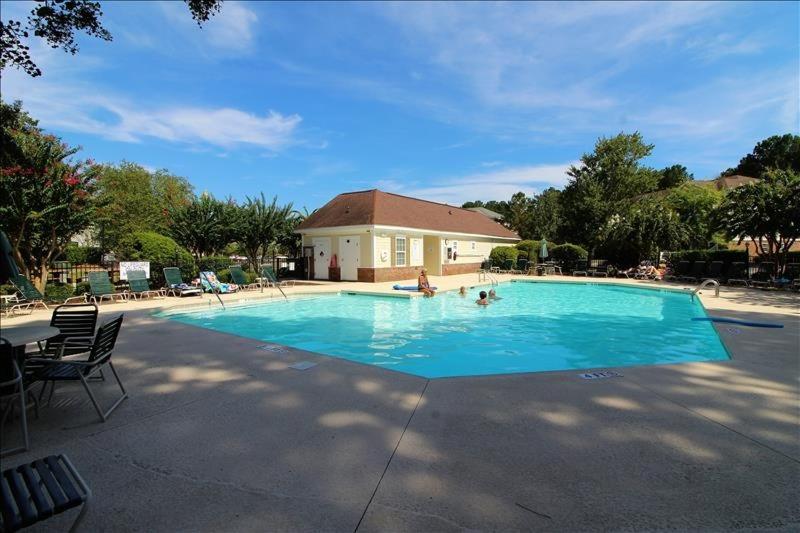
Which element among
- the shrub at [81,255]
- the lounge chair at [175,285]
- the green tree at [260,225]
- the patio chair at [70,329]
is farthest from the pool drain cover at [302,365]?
the green tree at [260,225]

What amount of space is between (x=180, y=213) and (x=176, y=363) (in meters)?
16.6

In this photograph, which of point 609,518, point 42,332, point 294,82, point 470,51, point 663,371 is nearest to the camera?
point 609,518

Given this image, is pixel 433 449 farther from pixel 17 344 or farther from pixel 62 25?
pixel 62 25

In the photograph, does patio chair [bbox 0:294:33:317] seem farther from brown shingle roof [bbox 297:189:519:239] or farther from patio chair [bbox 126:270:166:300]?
brown shingle roof [bbox 297:189:519:239]

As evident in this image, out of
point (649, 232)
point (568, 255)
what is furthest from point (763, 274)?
point (568, 255)

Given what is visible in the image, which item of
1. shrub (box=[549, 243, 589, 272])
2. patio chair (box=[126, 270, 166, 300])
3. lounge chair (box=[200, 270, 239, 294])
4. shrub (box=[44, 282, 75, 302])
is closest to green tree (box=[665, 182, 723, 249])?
shrub (box=[549, 243, 589, 272])

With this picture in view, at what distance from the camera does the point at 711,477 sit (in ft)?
9.63

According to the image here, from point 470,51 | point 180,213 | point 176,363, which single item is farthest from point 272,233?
point 176,363

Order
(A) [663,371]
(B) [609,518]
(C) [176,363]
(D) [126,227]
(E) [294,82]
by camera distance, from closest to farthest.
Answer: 1. (B) [609,518]
2. (A) [663,371]
3. (C) [176,363]
4. (E) [294,82]
5. (D) [126,227]

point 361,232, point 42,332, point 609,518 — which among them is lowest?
point 609,518

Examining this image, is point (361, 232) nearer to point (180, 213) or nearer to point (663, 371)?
point (180, 213)

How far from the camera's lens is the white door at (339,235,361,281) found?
2186 cm

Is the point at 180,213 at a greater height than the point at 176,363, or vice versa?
the point at 180,213

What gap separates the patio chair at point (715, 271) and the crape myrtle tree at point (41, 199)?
25.8 m
